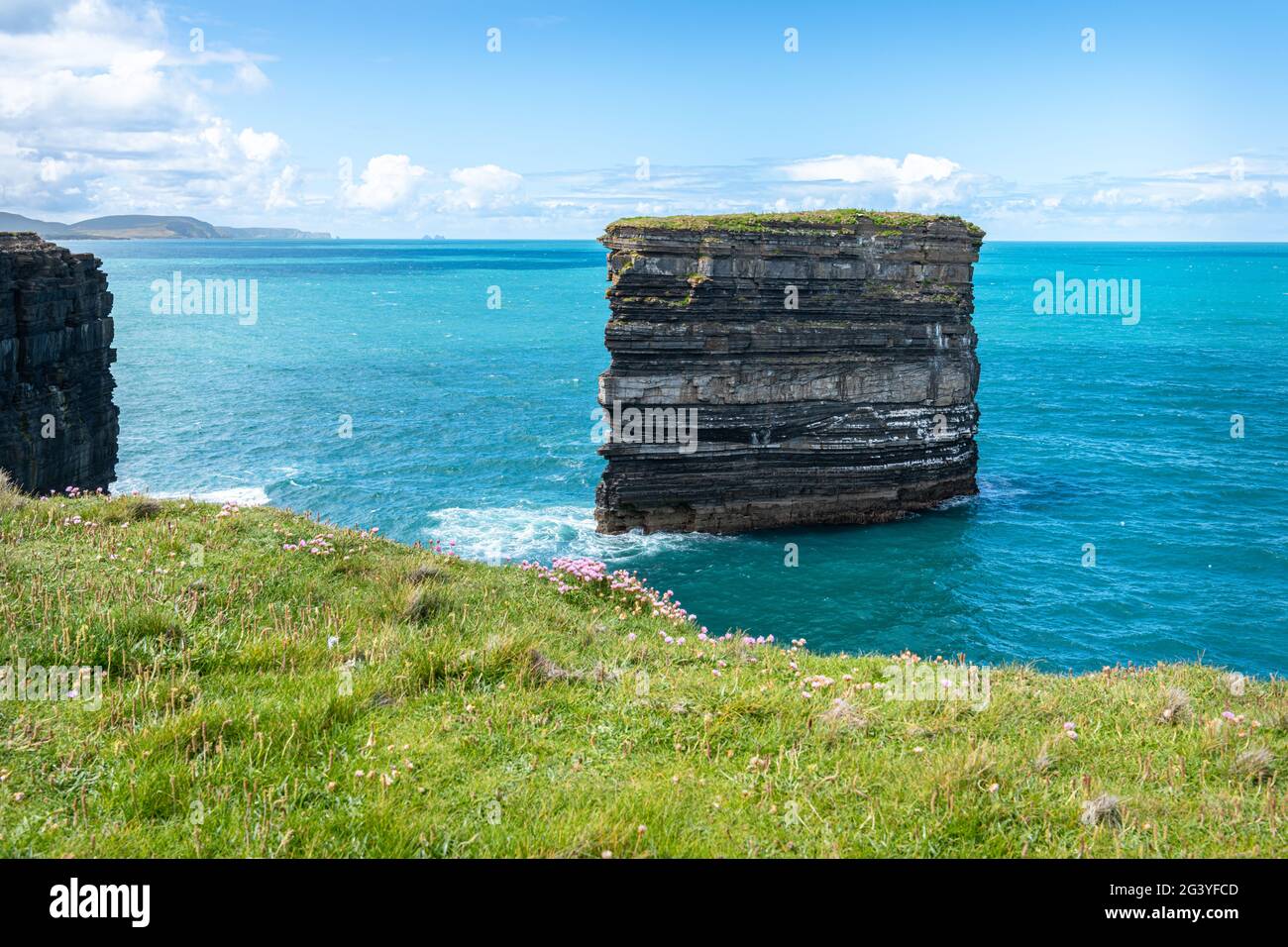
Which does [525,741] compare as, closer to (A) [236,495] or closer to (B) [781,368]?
(B) [781,368]

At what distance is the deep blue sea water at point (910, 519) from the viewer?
3105 centimetres

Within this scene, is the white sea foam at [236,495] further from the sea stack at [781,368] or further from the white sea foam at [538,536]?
the sea stack at [781,368]

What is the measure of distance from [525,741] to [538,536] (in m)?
31.4

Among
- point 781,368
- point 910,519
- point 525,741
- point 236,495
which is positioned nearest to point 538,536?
point 781,368

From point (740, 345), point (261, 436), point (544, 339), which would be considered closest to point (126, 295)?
point (544, 339)

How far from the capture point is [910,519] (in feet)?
140

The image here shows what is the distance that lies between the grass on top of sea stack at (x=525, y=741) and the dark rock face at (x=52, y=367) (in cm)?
2568

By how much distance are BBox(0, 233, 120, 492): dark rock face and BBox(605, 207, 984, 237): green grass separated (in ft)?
73.3

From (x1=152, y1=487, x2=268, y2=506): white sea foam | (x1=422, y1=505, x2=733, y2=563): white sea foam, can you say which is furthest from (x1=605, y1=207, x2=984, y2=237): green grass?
(x1=152, y1=487, x2=268, y2=506): white sea foam

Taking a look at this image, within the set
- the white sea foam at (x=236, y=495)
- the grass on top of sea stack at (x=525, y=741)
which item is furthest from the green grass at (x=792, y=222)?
the grass on top of sea stack at (x=525, y=741)

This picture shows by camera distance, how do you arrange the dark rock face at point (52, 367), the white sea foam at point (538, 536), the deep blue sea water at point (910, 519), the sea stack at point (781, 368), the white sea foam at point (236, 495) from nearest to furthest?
the deep blue sea water at point (910, 519)
the dark rock face at point (52, 367)
the white sea foam at point (538, 536)
the sea stack at point (781, 368)
the white sea foam at point (236, 495)

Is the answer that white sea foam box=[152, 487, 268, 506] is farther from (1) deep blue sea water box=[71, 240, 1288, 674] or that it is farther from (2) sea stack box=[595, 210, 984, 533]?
(2) sea stack box=[595, 210, 984, 533]

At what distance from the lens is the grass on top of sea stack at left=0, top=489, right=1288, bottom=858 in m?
6.19

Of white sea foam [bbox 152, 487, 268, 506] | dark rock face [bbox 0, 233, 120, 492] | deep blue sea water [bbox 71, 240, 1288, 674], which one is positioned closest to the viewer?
deep blue sea water [bbox 71, 240, 1288, 674]
